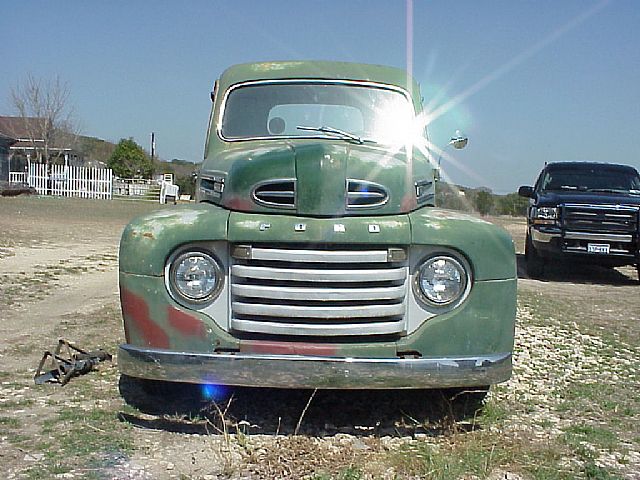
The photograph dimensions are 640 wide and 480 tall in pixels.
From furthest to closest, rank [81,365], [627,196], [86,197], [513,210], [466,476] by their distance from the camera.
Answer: [86,197] → [513,210] → [627,196] → [81,365] → [466,476]

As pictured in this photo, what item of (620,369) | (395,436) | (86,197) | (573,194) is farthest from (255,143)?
(86,197)

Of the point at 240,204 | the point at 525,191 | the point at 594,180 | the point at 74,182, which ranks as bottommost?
the point at 240,204

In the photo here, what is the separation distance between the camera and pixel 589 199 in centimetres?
1048

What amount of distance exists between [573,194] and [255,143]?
23.8 feet

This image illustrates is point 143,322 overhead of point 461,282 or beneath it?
beneath

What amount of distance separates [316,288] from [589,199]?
26.1 ft

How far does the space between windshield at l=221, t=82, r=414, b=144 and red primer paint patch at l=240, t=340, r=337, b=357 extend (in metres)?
2.10

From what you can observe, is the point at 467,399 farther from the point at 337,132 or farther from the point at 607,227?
the point at 607,227

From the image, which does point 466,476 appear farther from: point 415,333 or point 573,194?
point 573,194

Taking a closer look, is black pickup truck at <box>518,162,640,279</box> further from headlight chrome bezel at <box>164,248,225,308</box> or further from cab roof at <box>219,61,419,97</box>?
headlight chrome bezel at <box>164,248,225,308</box>

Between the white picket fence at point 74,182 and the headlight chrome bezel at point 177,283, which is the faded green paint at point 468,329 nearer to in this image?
the headlight chrome bezel at point 177,283

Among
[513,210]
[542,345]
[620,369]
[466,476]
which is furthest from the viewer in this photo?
[513,210]

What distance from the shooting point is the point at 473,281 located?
145 inches

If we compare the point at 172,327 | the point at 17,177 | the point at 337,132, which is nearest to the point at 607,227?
the point at 337,132
